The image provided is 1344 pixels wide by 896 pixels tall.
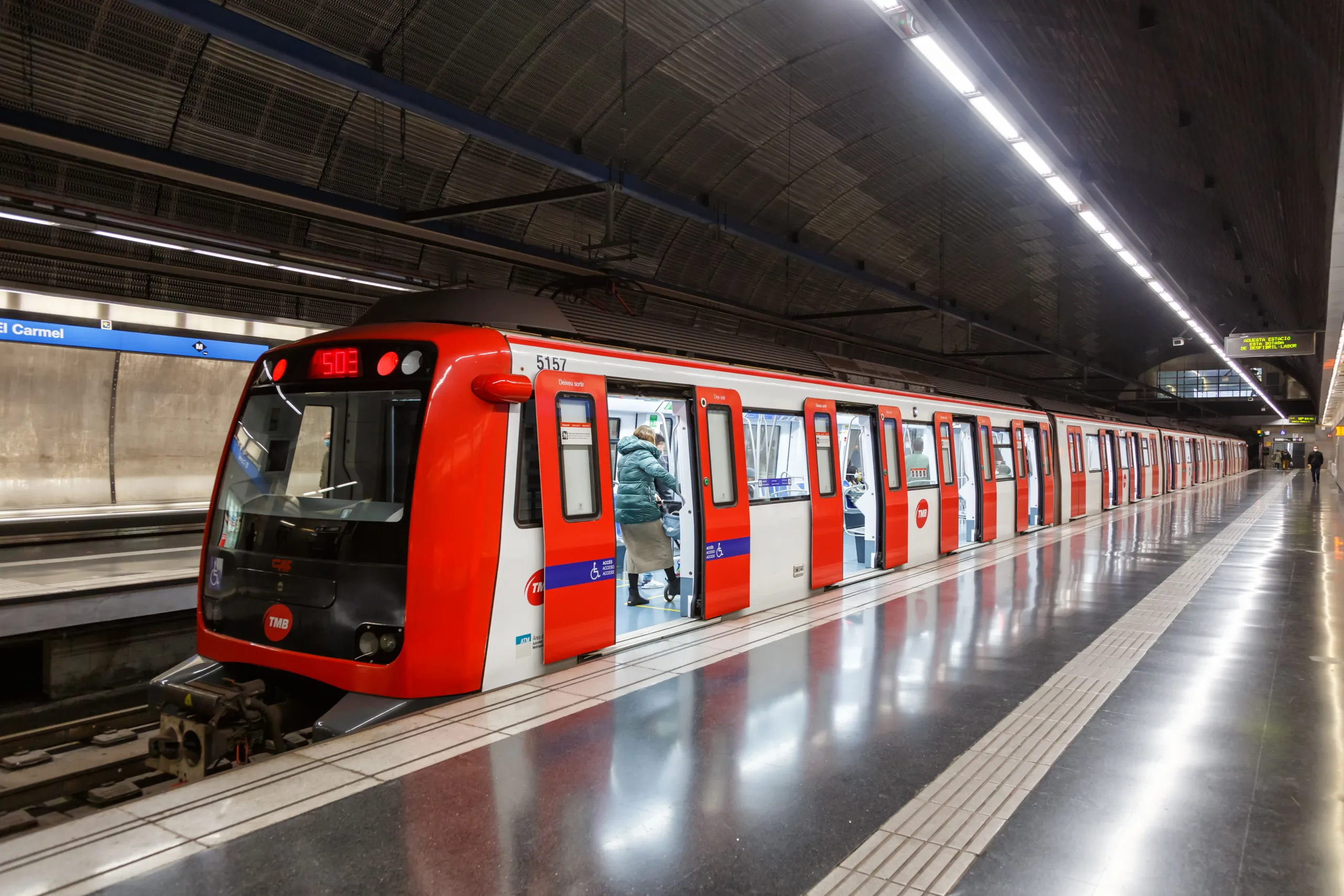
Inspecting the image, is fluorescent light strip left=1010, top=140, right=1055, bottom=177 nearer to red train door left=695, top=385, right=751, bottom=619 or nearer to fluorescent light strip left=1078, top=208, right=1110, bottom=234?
fluorescent light strip left=1078, top=208, right=1110, bottom=234

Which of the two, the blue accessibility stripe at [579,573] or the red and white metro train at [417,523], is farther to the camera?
the blue accessibility stripe at [579,573]

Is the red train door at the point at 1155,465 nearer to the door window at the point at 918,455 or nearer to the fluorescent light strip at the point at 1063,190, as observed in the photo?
the door window at the point at 918,455

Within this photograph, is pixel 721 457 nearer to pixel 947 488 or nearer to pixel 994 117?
pixel 994 117

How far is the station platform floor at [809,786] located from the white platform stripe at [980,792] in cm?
1

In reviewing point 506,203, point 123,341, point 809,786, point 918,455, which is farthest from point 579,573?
point 123,341

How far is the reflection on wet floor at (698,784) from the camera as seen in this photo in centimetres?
285

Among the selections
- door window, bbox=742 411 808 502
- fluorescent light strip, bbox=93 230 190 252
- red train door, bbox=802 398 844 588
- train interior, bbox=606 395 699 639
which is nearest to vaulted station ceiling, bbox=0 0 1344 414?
fluorescent light strip, bbox=93 230 190 252

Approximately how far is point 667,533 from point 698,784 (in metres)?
3.77

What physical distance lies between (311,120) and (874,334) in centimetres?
1632

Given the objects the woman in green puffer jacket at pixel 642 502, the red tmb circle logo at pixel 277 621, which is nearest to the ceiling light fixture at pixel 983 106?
the woman in green puffer jacket at pixel 642 502

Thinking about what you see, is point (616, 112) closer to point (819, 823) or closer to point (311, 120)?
point (311, 120)

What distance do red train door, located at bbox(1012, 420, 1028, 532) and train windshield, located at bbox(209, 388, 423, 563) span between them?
11119 mm

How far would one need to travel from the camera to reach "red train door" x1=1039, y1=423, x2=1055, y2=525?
14.8 m

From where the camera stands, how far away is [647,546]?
23.1 feet
